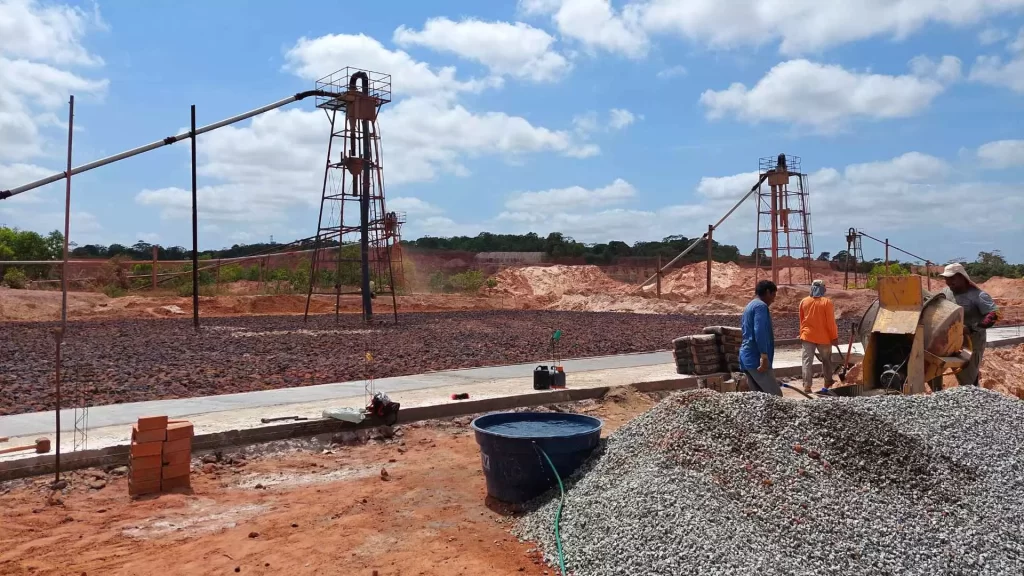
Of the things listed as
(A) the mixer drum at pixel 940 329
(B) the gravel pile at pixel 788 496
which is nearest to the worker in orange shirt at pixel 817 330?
(A) the mixer drum at pixel 940 329

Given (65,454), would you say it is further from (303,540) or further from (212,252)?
(212,252)

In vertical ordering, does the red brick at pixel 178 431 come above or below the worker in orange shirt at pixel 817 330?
below

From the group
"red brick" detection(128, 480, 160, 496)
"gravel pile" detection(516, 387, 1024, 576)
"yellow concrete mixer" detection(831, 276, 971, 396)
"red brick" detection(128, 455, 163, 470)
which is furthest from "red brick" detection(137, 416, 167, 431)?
"yellow concrete mixer" detection(831, 276, 971, 396)

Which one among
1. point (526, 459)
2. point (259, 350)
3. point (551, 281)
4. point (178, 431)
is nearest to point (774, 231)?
point (551, 281)

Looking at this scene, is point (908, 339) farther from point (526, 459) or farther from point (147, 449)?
point (147, 449)

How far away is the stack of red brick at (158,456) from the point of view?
6320mm

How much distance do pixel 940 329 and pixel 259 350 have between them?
42.3ft

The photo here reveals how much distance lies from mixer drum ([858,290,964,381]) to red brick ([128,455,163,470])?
847 cm

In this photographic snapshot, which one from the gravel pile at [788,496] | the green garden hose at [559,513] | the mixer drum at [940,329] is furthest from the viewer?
the mixer drum at [940,329]

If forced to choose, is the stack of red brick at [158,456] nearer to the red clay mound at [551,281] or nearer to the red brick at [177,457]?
the red brick at [177,457]

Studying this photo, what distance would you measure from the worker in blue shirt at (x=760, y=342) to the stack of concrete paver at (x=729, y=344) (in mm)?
2872

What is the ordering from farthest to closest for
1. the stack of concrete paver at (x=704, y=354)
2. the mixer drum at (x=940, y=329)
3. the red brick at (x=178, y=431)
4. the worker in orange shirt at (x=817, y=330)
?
the stack of concrete paver at (x=704, y=354), the worker in orange shirt at (x=817, y=330), the mixer drum at (x=940, y=329), the red brick at (x=178, y=431)

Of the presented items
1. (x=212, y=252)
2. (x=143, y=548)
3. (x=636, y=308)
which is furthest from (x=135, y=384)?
(x=212, y=252)

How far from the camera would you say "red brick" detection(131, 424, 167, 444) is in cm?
629
